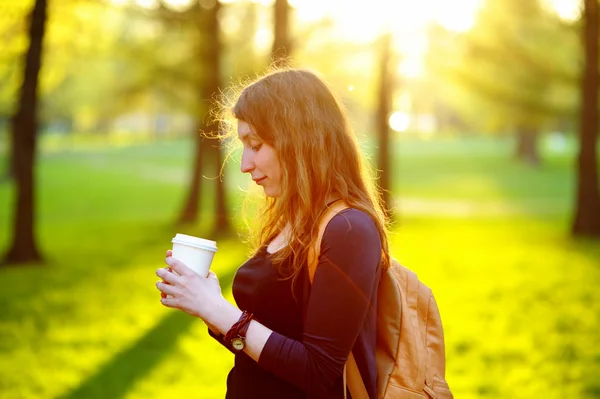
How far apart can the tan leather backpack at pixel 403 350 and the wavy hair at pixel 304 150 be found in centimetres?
9

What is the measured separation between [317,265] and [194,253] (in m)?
0.36

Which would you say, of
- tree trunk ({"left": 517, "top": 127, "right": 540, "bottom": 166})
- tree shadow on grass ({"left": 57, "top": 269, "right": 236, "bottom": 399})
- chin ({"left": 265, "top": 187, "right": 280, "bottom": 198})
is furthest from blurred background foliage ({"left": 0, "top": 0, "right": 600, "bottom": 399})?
tree trunk ({"left": 517, "top": 127, "right": 540, "bottom": 166})

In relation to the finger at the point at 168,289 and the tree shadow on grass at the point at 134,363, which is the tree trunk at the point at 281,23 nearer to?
the tree shadow on grass at the point at 134,363

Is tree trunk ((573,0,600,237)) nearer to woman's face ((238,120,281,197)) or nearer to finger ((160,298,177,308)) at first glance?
woman's face ((238,120,281,197))

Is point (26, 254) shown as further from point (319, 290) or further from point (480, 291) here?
point (319, 290)

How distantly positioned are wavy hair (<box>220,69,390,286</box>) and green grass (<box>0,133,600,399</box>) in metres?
3.45

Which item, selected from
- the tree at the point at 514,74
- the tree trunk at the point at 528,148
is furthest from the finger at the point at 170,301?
the tree trunk at the point at 528,148

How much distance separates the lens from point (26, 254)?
1275 centimetres

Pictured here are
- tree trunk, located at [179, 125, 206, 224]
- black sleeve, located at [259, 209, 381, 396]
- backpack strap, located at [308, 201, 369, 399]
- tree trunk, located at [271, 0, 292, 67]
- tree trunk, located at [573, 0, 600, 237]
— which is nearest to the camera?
black sleeve, located at [259, 209, 381, 396]

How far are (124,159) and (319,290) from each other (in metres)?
51.3

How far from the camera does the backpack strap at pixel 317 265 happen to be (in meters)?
2.19

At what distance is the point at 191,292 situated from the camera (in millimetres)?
2186

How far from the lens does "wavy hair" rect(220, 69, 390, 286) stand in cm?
226

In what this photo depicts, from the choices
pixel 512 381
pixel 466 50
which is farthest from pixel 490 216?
pixel 512 381
